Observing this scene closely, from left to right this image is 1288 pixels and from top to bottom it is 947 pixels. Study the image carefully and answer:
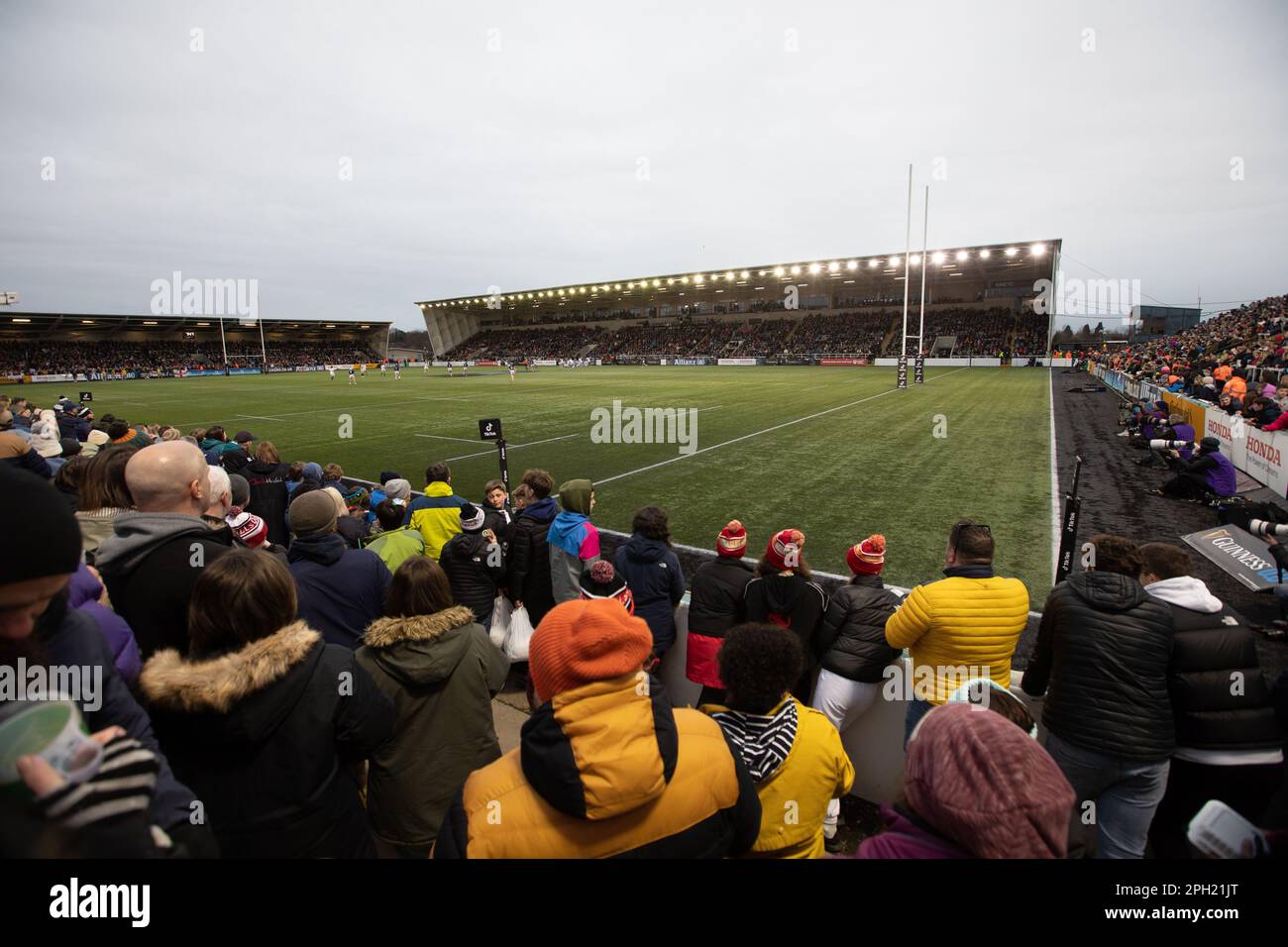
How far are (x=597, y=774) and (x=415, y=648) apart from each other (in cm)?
138

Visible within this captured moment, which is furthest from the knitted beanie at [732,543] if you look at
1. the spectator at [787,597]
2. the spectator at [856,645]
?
the spectator at [856,645]

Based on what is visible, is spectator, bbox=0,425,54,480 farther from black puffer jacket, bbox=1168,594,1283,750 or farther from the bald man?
black puffer jacket, bbox=1168,594,1283,750

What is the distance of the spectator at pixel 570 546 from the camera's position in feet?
15.2

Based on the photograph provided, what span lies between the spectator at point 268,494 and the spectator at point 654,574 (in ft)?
14.4

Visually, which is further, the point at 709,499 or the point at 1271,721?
the point at 709,499

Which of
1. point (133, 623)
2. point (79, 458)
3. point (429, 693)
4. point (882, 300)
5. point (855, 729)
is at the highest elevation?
point (882, 300)

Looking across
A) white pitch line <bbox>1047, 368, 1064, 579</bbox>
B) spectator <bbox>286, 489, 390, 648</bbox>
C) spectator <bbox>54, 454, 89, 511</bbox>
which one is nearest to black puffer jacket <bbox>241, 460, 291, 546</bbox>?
spectator <bbox>54, 454, 89, 511</bbox>
